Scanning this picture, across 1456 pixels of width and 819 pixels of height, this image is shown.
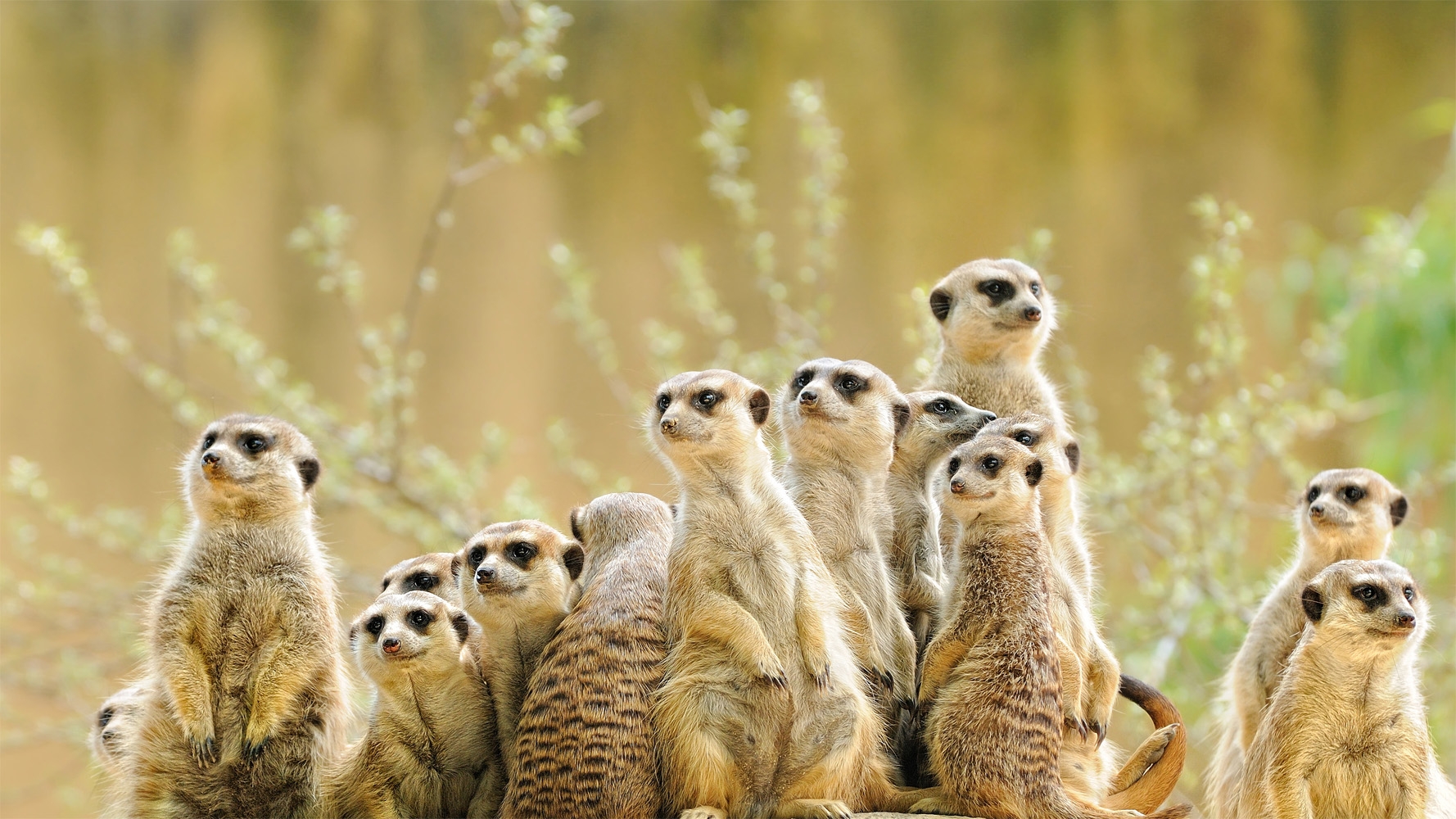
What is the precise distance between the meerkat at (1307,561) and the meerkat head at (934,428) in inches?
27.4

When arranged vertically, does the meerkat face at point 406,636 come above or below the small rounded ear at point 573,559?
below

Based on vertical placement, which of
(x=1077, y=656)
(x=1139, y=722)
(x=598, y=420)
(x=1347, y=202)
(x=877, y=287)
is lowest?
(x=1077, y=656)

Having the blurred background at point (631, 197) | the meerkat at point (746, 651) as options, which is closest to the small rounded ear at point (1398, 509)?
the meerkat at point (746, 651)

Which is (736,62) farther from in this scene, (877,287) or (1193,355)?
(1193,355)

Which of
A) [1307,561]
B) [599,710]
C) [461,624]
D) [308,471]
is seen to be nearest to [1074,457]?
[1307,561]

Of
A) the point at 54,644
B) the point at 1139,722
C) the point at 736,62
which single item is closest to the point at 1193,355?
the point at 736,62

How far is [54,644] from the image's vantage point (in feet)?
21.4

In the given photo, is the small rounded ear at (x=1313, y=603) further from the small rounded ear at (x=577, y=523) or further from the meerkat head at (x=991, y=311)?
the small rounded ear at (x=577, y=523)

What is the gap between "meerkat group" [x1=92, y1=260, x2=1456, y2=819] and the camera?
214cm

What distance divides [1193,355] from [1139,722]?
378cm

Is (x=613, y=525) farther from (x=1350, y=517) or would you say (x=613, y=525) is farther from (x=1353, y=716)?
(x=1350, y=517)

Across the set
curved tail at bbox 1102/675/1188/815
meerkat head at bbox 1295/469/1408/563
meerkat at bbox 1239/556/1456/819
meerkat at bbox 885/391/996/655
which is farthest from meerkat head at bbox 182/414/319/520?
meerkat head at bbox 1295/469/1408/563

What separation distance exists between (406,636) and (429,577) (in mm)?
417

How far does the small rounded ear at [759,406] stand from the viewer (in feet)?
7.76
